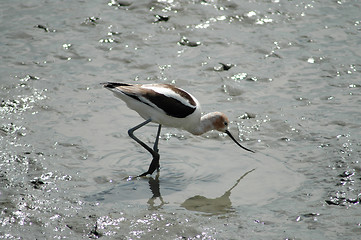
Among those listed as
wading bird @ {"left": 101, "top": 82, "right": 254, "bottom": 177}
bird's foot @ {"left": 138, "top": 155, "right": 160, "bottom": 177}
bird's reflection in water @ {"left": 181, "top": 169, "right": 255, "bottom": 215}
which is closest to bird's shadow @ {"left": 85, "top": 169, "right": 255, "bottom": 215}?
bird's reflection in water @ {"left": 181, "top": 169, "right": 255, "bottom": 215}

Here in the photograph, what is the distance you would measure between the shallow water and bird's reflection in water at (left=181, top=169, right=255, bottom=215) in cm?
2

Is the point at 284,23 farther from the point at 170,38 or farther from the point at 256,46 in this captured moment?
the point at 170,38

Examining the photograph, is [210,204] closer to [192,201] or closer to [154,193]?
[192,201]

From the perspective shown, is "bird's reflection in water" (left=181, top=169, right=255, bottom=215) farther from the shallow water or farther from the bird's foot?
the bird's foot

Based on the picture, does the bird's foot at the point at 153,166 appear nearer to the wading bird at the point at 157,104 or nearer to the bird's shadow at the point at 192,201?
the wading bird at the point at 157,104

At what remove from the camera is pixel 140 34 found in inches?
350

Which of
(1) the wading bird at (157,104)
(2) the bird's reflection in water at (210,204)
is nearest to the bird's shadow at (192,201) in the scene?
(2) the bird's reflection in water at (210,204)

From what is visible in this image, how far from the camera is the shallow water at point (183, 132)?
192 inches

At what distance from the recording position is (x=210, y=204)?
17.6ft

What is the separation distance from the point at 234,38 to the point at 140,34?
4.67 ft

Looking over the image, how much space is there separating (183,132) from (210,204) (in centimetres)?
157

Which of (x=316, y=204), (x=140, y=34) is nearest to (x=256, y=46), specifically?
(x=140, y=34)

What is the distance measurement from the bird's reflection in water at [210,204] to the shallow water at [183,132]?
0.7 inches

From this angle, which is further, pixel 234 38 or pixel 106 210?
Answer: pixel 234 38
